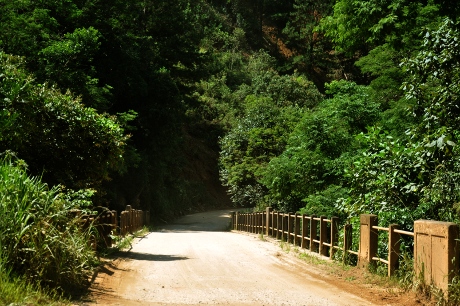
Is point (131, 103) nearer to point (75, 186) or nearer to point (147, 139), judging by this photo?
point (147, 139)

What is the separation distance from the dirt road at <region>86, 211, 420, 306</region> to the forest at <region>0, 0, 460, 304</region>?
40.2 inches

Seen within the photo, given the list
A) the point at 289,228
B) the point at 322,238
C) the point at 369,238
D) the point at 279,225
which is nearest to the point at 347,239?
the point at 369,238

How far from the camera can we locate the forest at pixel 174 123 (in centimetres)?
1162

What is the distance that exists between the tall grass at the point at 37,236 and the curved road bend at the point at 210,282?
0.68m

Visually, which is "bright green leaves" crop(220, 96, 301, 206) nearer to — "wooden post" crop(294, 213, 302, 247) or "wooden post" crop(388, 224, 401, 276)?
"wooden post" crop(294, 213, 302, 247)

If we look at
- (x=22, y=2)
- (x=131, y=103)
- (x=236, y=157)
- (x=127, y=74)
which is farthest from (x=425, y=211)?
(x=236, y=157)

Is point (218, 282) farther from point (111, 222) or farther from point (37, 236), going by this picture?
point (111, 222)

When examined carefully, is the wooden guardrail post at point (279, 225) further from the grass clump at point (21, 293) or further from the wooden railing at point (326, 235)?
the grass clump at point (21, 293)

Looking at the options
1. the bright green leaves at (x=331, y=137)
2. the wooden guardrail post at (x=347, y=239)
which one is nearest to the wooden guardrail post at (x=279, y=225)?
the bright green leaves at (x=331, y=137)

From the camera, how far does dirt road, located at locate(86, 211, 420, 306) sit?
33.8 feet

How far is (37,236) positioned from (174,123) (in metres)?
28.7

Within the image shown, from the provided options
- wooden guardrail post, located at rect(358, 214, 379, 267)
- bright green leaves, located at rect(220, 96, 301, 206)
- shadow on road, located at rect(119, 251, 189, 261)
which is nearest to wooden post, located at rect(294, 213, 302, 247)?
shadow on road, located at rect(119, 251, 189, 261)

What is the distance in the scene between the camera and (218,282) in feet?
40.4

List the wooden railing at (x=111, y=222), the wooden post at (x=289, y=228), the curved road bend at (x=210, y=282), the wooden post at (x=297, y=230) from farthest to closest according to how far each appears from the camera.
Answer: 1. the wooden post at (x=289, y=228)
2. the wooden post at (x=297, y=230)
3. the wooden railing at (x=111, y=222)
4. the curved road bend at (x=210, y=282)
